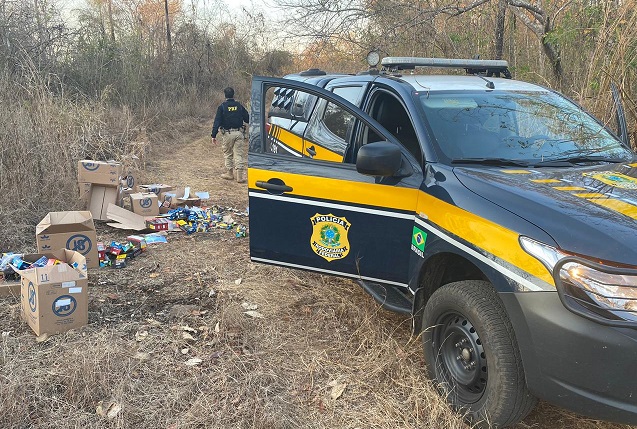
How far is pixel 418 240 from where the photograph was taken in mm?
3041

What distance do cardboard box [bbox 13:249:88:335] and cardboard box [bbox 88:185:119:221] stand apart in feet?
9.78

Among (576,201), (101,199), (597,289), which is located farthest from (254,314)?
(101,199)

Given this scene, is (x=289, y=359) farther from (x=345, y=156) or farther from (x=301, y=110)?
(x=301, y=110)

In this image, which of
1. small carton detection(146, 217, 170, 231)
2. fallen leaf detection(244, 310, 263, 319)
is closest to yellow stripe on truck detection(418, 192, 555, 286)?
fallen leaf detection(244, 310, 263, 319)

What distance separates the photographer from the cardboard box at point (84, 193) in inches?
262

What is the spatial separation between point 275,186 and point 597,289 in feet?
7.02

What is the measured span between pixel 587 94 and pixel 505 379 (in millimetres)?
3916

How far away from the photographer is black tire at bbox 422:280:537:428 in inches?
94.1

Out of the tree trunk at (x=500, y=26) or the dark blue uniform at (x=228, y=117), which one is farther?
the dark blue uniform at (x=228, y=117)

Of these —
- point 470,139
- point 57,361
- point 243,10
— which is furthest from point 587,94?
point 243,10

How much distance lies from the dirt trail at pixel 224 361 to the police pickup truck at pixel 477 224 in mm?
374

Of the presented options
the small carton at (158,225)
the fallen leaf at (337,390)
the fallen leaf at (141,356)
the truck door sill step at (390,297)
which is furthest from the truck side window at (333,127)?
the small carton at (158,225)

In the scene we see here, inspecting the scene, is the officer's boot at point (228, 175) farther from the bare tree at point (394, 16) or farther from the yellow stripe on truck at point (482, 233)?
the yellow stripe on truck at point (482, 233)

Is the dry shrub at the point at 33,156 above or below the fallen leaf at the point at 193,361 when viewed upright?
above
